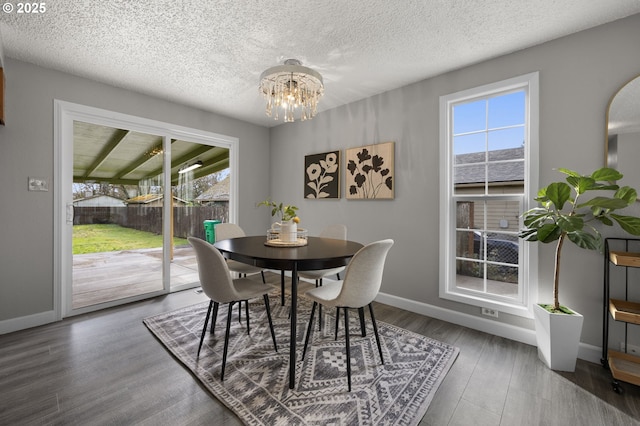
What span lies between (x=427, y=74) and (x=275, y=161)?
2750 millimetres

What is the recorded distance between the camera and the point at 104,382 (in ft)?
5.91

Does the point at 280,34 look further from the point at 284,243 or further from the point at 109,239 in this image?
the point at 109,239

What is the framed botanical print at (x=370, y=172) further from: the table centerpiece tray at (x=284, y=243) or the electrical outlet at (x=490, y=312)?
the electrical outlet at (x=490, y=312)

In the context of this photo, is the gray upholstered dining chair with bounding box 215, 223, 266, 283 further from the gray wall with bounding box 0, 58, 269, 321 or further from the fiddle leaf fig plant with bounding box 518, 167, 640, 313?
the fiddle leaf fig plant with bounding box 518, 167, 640, 313

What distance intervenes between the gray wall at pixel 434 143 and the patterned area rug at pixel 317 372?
95 cm

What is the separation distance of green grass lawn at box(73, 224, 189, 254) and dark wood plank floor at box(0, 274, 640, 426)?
38.3 inches

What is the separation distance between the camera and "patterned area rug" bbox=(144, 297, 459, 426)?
153 centimetres

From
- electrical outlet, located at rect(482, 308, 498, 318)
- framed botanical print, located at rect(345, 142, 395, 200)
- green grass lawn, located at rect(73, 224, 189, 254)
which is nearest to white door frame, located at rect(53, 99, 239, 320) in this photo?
green grass lawn, located at rect(73, 224, 189, 254)

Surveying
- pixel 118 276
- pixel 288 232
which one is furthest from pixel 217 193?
pixel 288 232

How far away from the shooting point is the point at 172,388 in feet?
5.74

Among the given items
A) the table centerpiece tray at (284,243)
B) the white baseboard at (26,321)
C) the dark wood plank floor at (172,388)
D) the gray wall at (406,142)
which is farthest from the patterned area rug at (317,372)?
the white baseboard at (26,321)

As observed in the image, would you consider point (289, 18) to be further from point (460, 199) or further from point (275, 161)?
point (275, 161)

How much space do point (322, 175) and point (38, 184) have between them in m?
3.12

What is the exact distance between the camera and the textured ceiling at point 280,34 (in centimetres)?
189
